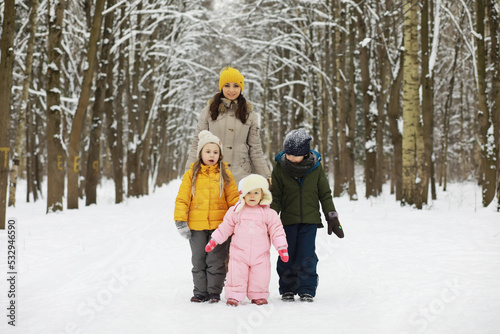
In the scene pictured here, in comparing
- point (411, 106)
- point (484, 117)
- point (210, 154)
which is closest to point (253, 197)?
point (210, 154)

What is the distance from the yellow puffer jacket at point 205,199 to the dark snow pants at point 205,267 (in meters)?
0.12

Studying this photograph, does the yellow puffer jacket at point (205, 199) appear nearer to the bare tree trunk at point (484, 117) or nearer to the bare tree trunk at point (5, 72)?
the bare tree trunk at point (5, 72)

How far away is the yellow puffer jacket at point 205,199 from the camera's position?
4.42m

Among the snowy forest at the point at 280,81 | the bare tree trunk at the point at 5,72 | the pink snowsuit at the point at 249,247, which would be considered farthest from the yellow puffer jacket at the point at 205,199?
the bare tree trunk at the point at 5,72

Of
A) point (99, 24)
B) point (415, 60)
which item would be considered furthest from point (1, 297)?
point (415, 60)

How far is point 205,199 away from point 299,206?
35.7 inches

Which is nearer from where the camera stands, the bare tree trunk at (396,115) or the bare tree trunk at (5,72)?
the bare tree trunk at (5,72)

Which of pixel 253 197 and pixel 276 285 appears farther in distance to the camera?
pixel 276 285

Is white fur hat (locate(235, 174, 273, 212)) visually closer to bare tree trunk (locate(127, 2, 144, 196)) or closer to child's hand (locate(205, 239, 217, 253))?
child's hand (locate(205, 239, 217, 253))

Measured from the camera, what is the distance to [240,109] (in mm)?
4945

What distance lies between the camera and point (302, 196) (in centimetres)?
456

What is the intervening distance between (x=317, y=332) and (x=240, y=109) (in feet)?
8.03

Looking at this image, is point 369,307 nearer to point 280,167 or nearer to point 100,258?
point 280,167

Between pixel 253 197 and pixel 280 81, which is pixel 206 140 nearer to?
pixel 253 197
